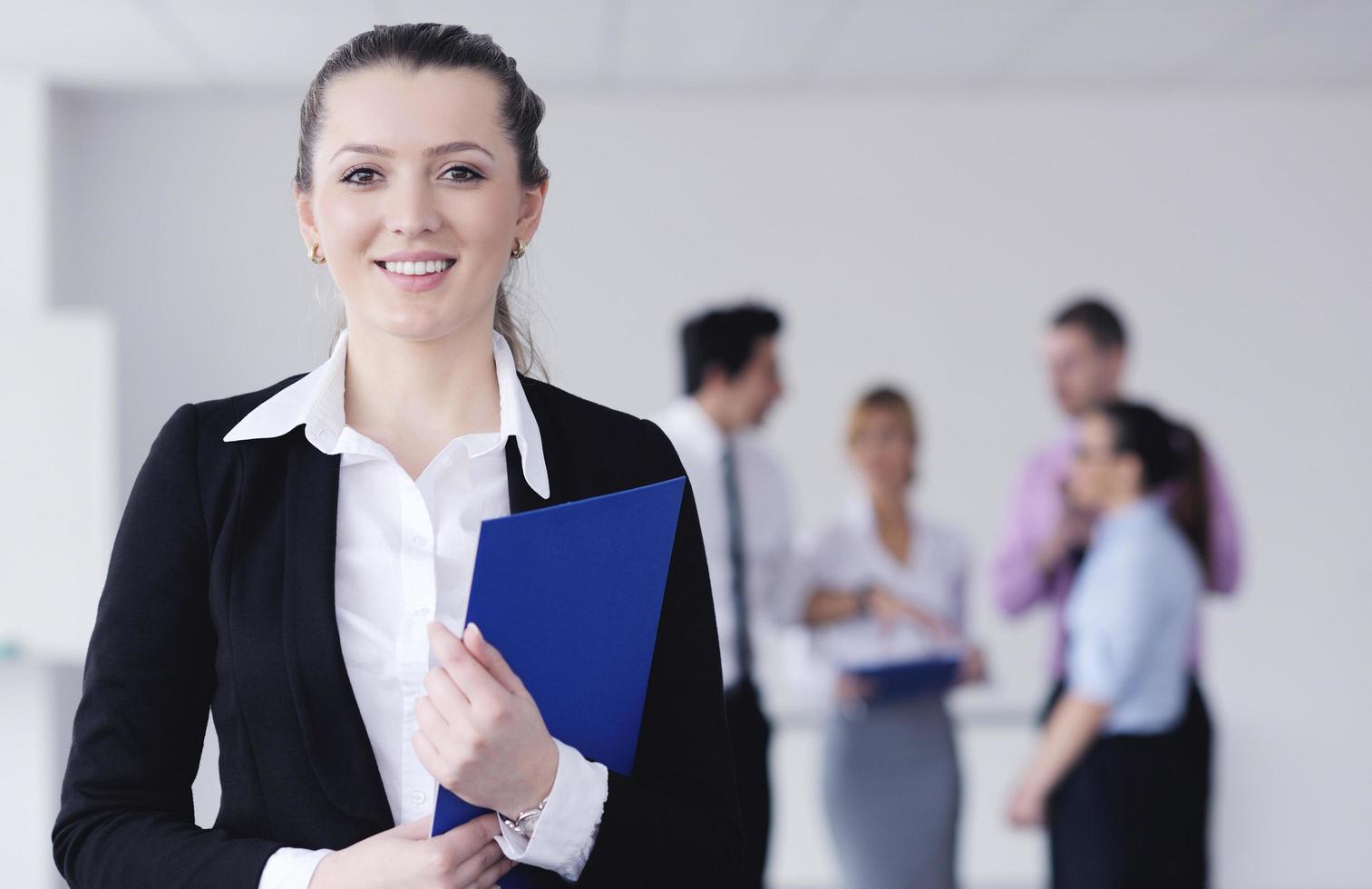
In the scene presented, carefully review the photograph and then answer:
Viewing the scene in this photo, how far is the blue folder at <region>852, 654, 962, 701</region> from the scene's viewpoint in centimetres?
350

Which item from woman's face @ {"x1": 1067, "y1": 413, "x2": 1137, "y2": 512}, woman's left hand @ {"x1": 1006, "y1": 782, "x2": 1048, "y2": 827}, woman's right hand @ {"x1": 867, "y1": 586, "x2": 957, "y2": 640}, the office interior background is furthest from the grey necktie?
the office interior background

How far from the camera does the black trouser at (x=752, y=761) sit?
11.3 ft

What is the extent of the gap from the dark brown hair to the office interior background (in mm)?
3396

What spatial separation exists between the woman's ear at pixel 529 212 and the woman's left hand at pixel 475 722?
1.19 ft

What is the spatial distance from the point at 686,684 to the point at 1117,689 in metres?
2.42

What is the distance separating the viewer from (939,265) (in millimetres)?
4867

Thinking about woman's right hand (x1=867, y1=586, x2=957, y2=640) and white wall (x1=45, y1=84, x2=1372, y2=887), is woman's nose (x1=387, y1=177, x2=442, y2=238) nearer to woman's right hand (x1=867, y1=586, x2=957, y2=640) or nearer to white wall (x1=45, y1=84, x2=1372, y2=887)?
woman's right hand (x1=867, y1=586, x2=957, y2=640)

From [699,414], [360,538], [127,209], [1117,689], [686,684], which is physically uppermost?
[127,209]

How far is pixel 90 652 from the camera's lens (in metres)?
0.88

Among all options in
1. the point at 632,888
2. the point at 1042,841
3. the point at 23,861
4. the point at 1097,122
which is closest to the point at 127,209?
the point at 23,861

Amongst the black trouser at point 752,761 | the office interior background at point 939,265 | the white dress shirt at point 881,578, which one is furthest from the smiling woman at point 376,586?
the office interior background at point 939,265

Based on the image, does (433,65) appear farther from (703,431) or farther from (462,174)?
(703,431)

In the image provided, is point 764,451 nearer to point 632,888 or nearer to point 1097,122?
point 1097,122

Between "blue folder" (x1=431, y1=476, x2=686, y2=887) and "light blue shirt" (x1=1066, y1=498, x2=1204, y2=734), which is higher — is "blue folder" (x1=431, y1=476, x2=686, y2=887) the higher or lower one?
the higher one
